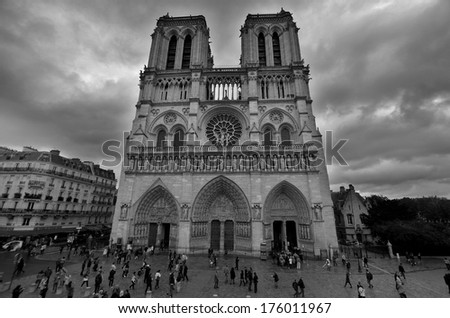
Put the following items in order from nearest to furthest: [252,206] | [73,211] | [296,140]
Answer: [252,206] → [296,140] → [73,211]

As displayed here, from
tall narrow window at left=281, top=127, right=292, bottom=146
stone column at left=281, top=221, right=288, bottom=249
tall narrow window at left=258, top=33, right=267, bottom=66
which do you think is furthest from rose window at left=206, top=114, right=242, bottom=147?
stone column at left=281, top=221, right=288, bottom=249

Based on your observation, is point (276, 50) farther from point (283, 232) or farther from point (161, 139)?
point (283, 232)

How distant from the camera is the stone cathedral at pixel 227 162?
18656 millimetres

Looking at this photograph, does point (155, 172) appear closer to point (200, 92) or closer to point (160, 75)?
point (200, 92)

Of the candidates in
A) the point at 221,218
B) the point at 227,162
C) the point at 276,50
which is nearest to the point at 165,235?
the point at 221,218

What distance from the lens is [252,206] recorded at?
1819 cm

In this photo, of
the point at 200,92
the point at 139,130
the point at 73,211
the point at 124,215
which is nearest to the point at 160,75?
the point at 200,92

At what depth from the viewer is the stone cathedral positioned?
1866cm

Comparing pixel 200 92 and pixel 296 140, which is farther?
pixel 200 92

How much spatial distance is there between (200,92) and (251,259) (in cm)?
1886

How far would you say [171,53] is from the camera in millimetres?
28062

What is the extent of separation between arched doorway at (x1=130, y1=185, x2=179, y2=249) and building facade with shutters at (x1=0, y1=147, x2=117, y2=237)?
664 centimetres

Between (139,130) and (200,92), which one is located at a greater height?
(200,92)

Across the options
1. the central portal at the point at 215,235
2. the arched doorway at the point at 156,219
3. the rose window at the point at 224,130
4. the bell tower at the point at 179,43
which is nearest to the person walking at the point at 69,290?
the arched doorway at the point at 156,219
